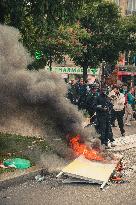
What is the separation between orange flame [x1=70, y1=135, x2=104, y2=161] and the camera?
11.2m

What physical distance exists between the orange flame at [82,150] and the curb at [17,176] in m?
0.97

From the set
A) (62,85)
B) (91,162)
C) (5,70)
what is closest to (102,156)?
(91,162)

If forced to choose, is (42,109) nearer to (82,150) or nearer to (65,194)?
(82,150)

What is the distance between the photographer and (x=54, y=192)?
9.59 m

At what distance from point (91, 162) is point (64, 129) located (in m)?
1.01

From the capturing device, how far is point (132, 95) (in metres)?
20.7

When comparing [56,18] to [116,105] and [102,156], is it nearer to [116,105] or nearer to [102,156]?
[116,105]

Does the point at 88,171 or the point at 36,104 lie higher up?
the point at 36,104

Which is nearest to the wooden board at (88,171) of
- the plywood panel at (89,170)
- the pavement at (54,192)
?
the plywood panel at (89,170)

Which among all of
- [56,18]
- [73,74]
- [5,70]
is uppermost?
[56,18]

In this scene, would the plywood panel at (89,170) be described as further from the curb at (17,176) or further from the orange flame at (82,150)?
the curb at (17,176)

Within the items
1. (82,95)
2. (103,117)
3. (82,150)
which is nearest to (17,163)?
(82,150)

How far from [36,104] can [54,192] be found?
230 centimetres

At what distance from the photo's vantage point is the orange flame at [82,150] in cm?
1120
